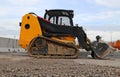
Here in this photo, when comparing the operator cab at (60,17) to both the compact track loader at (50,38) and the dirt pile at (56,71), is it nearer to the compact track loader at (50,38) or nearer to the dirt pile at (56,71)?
the compact track loader at (50,38)

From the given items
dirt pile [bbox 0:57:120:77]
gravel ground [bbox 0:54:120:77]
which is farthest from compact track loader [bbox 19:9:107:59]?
dirt pile [bbox 0:57:120:77]

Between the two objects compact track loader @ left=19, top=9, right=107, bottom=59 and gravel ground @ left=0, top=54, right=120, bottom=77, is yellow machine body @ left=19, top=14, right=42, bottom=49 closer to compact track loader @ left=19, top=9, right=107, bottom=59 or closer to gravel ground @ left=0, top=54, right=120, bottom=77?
compact track loader @ left=19, top=9, right=107, bottom=59

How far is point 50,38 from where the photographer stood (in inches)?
826

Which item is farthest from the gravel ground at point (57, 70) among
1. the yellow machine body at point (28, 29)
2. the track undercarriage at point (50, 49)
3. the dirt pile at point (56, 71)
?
the yellow machine body at point (28, 29)

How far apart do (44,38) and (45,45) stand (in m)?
0.40

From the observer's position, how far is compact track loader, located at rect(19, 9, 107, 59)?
20609mm

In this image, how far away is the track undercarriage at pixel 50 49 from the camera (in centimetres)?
2056

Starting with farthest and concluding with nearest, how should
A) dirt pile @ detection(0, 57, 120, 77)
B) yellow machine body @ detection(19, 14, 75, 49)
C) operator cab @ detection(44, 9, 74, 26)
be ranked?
operator cab @ detection(44, 9, 74, 26)
yellow machine body @ detection(19, 14, 75, 49)
dirt pile @ detection(0, 57, 120, 77)

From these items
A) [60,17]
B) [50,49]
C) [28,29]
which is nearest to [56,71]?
[50,49]

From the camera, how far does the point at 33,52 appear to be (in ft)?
67.7

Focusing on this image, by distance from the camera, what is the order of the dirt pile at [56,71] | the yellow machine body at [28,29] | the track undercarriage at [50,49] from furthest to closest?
the yellow machine body at [28,29], the track undercarriage at [50,49], the dirt pile at [56,71]

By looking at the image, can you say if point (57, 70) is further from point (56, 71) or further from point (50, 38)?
point (50, 38)

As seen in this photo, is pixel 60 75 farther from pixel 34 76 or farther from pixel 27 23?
pixel 27 23

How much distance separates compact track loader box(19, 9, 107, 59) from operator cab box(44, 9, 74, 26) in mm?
484
